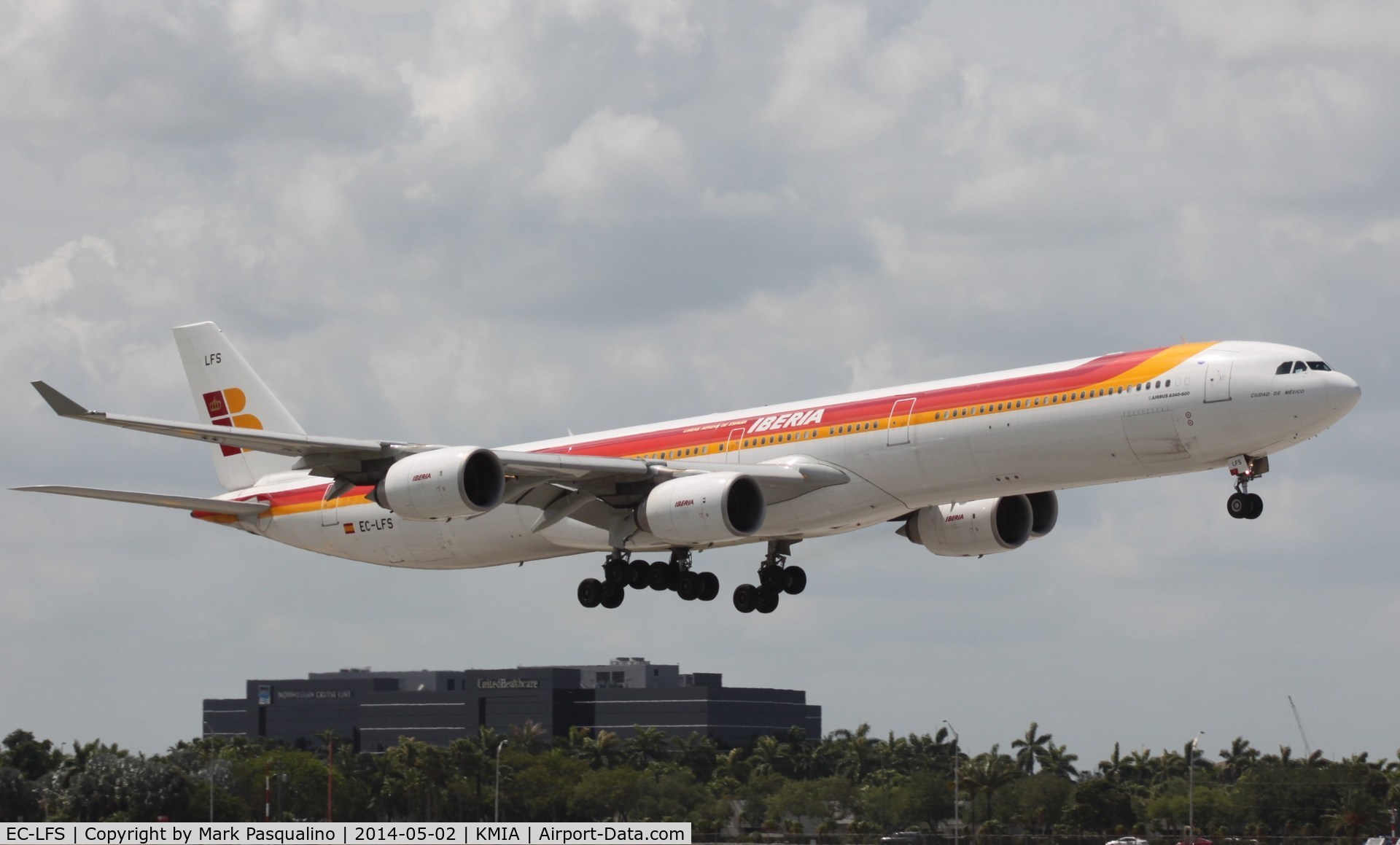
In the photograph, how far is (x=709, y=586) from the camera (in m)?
56.5

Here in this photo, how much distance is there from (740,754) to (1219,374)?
447 ft

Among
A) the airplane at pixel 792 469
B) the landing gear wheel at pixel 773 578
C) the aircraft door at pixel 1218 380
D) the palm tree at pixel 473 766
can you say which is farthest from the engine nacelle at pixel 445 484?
the palm tree at pixel 473 766

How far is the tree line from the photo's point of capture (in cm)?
13138

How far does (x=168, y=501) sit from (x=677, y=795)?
81.3 meters

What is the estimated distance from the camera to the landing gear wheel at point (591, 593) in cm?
5644

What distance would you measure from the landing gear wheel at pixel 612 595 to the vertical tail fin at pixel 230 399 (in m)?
14.7

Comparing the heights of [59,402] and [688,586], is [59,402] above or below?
above

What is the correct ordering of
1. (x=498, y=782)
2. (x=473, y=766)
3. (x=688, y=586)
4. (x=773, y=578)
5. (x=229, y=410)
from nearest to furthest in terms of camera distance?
(x=688, y=586)
(x=773, y=578)
(x=229, y=410)
(x=498, y=782)
(x=473, y=766)

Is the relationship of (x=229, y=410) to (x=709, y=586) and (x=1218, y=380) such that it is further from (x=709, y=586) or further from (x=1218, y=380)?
(x=1218, y=380)

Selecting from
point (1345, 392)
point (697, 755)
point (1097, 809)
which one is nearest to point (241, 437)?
point (1345, 392)

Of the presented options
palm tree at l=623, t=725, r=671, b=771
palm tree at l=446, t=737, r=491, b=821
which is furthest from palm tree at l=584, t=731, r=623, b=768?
palm tree at l=446, t=737, r=491, b=821

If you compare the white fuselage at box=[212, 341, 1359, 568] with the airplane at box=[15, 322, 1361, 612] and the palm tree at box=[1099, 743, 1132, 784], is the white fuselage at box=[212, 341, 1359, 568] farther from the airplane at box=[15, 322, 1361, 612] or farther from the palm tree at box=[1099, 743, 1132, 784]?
the palm tree at box=[1099, 743, 1132, 784]

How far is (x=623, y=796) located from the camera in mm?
140500

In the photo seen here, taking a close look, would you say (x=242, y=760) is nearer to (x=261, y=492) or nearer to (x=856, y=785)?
(x=856, y=785)
